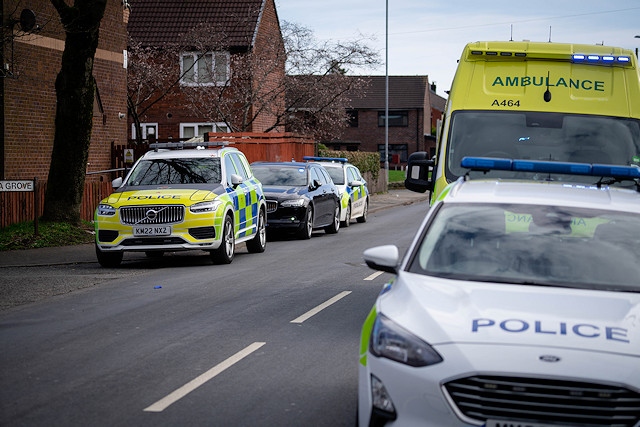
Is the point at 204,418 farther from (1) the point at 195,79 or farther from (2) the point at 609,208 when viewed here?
(1) the point at 195,79

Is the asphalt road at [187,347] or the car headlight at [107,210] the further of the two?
the car headlight at [107,210]

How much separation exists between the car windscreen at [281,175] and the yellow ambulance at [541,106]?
11.6m

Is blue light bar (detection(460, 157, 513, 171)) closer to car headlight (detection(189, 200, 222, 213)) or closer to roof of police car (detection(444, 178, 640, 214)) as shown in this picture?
roof of police car (detection(444, 178, 640, 214))

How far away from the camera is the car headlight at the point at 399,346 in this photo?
16.9 feet

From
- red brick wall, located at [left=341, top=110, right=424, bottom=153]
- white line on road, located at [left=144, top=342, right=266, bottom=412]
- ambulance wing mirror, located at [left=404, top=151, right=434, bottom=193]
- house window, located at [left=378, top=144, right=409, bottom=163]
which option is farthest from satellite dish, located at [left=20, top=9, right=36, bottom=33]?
house window, located at [left=378, top=144, right=409, bottom=163]

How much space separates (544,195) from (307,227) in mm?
16380

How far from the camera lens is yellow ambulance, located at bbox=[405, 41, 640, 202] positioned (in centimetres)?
1128

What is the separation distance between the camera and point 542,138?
11445mm

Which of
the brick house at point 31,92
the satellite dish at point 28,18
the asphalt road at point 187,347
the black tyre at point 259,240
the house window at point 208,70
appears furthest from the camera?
the house window at point 208,70

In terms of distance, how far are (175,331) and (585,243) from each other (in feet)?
16.1

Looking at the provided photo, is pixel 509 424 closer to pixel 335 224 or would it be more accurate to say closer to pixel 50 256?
pixel 50 256

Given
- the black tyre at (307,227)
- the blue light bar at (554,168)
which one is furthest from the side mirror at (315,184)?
the blue light bar at (554,168)

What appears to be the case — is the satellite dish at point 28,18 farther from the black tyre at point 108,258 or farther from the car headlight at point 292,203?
the black tyre at point 108,258

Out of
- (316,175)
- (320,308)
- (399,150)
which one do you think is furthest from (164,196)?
(399,150)
